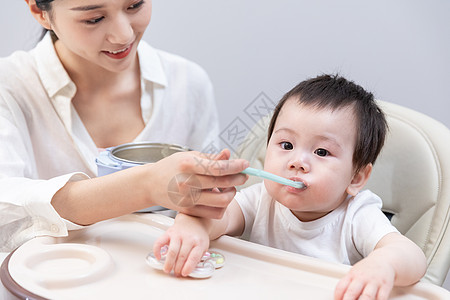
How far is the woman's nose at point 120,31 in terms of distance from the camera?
126cm

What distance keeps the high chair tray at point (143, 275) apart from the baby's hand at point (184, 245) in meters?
0.02

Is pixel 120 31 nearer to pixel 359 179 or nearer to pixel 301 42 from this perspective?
pixel 359 179

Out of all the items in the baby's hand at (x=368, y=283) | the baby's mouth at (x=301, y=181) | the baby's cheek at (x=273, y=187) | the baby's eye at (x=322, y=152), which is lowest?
the baby's hand at (x=368, y=283)

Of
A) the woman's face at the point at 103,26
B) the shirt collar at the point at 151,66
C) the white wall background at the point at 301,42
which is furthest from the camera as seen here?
the white wall background at the point at 301,42

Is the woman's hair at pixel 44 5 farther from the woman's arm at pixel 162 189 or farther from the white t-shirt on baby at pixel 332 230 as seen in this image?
the white t-shirt on baby at pixel 332 230

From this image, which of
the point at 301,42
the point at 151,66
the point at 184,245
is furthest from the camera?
the point at 301,42

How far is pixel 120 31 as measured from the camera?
4.14ft

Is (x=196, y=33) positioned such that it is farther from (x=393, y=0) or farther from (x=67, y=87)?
(x=67, y=87)

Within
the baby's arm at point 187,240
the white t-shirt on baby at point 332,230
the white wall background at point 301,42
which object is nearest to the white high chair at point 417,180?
the white t-shirt on baby at point 332,230

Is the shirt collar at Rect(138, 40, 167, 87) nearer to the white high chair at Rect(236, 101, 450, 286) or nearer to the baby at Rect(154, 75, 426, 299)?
the baby at Rect(154, 75, 426, 299)

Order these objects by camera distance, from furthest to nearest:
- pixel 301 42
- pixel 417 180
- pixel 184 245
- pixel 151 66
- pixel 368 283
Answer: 1. pixel 301 42
2. pixel 151 66
3. pixel 417 180
4. pixel 184 245
5. pixel 368 283

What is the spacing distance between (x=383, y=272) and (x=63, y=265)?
52cm

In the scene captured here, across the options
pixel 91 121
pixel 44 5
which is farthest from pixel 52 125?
pixel 44 5

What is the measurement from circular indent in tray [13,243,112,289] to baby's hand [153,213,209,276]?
0.33ft
